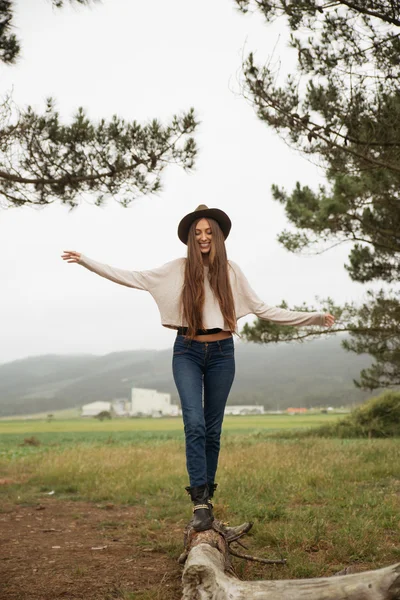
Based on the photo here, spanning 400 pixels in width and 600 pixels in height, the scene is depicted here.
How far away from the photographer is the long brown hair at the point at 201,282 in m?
4.55

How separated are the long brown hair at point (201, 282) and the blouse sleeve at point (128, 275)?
263 mm

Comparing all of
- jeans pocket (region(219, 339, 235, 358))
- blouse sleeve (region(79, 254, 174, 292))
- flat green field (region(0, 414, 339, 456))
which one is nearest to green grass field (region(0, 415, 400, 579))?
jeans pocket (region(219, 339, 235, 358))

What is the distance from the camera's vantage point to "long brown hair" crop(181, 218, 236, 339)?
455cm

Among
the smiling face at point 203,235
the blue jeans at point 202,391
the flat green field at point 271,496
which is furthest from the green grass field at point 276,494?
the smiling face at point 203,235

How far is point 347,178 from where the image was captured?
14.8 meters

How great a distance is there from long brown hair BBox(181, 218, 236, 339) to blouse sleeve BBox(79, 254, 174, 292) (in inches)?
10.4

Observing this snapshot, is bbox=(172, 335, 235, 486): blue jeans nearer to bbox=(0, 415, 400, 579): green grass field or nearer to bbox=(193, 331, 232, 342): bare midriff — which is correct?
bbox=(193, 331, 232, 342): bare midriff

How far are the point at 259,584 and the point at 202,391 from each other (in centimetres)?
167

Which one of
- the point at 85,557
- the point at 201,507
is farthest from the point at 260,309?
the point at 85,557

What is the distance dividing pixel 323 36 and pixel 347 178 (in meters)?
5.89

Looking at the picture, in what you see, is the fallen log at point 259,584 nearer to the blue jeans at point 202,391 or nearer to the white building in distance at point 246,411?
the blue jeans at point 202,391

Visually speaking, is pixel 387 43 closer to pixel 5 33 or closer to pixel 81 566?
pixel 5 33

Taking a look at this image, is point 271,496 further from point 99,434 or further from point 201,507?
point 99,434

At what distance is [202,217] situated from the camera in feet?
16.1
